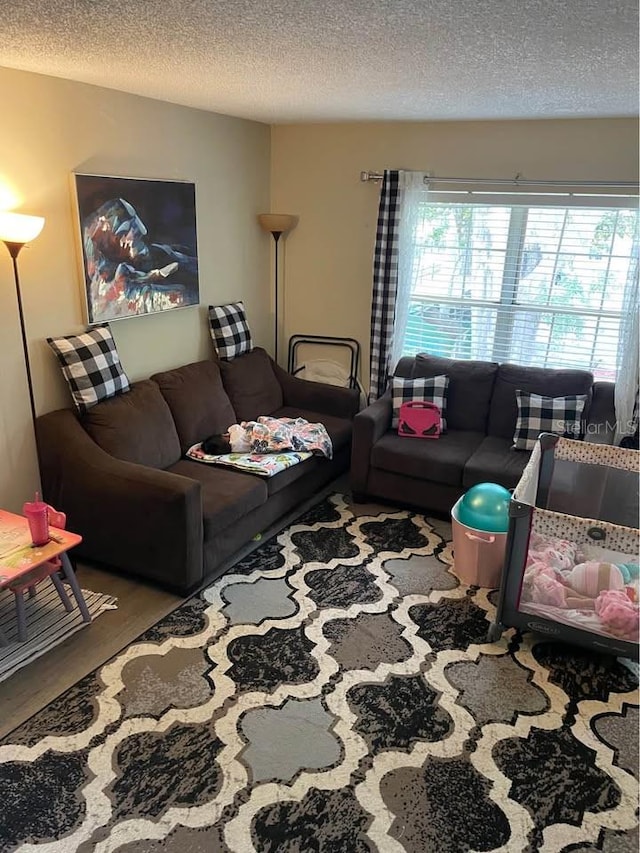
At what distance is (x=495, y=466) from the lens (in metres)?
3.70

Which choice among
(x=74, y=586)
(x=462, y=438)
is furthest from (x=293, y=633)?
(x=462, y=438)

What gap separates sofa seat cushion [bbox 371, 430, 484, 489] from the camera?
149 inches

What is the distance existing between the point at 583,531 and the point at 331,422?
220 centimetres

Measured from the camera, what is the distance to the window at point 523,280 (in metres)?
3.98

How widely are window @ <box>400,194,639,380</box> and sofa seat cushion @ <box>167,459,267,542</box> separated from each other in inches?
70.6

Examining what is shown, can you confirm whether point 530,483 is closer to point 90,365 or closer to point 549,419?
point 549,419

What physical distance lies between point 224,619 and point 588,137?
3436 mm

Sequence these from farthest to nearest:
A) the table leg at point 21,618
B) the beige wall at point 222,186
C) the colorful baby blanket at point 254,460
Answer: the colorful baby blanket at point 254,460 < the beige wall at point 222,186 < the table leg at point 21,618

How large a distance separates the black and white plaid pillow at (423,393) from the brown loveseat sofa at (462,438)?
2.1 inches

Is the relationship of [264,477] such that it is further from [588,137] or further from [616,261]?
[588,137]

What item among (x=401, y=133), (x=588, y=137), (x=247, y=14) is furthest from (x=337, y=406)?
(x=247, y=14)

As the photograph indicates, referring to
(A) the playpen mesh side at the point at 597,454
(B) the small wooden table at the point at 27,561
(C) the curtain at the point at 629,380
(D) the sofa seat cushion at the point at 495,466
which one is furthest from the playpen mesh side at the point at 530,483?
(B) the small wooden table at the point at 27,561

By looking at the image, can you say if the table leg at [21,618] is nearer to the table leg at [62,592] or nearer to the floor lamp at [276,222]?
the table leg at [62,592]

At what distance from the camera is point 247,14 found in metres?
1.88
